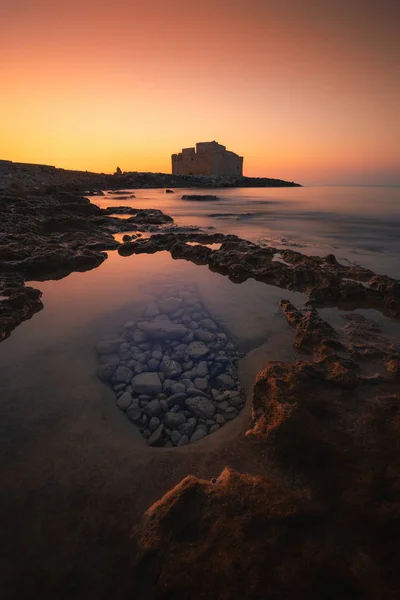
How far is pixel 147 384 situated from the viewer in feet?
8.96

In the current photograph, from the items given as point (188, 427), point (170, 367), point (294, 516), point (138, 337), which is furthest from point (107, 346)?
point (294, 516)

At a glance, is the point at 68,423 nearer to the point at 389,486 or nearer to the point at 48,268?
the point at 389,486

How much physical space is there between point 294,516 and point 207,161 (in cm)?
8574

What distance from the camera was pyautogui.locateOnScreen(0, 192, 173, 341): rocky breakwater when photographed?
4.49 m

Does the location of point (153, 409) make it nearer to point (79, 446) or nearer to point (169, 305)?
point (79, 446)

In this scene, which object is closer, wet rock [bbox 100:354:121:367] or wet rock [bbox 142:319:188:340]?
wet rock [bbox 100:354:121:367]

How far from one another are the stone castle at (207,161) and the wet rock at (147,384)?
82.7 meters

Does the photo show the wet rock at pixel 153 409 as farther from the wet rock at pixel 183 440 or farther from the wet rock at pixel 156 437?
the wet rock at pixel 183 440

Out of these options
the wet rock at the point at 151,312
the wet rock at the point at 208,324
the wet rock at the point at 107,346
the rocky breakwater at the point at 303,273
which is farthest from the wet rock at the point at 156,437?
the rocky breakwater at the point at 303,273

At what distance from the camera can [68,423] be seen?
2318 millimetres

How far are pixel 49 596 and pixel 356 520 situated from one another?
58.6 inches

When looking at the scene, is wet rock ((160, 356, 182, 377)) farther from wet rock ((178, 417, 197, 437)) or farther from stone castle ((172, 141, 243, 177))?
stone castle ((172, 141, 243, 177))

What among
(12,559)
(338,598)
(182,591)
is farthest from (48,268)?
(338,598)

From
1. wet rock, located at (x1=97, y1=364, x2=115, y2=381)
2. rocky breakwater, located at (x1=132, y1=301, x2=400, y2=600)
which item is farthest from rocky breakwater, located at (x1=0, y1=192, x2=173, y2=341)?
rocky breakwater, located at (x1=132, y1=301, x2=400, y2=600)
